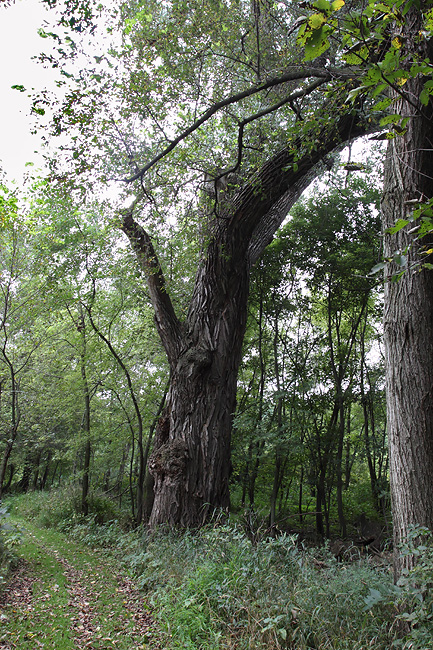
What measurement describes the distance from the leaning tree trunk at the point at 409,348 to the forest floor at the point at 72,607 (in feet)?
7.38

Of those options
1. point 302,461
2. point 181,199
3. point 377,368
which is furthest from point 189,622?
point 377,368

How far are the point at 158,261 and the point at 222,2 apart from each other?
3.86m

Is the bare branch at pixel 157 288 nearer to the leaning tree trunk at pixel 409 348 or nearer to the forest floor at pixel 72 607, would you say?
the forest floor at pixel 72 607

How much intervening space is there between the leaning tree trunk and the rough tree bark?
2183 mm

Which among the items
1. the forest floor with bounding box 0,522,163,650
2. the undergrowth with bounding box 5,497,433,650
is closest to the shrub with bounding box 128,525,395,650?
the undergrowth with bounding box 5,497,433,650

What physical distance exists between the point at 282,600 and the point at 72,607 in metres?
2.40

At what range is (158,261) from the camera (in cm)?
739

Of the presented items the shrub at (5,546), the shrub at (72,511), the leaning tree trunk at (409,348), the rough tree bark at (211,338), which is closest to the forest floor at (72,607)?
the shrub at (5,546)

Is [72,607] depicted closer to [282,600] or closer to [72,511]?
[282,600]

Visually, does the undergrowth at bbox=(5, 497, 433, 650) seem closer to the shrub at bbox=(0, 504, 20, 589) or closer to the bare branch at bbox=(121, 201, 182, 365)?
the shrub at bbox=(0, 504, 20, 589)

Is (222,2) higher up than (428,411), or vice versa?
(222,2)

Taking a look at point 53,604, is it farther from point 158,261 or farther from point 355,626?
point 158,261

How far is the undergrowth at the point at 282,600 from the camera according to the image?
251 cm

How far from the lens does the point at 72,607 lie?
13.4 feet
